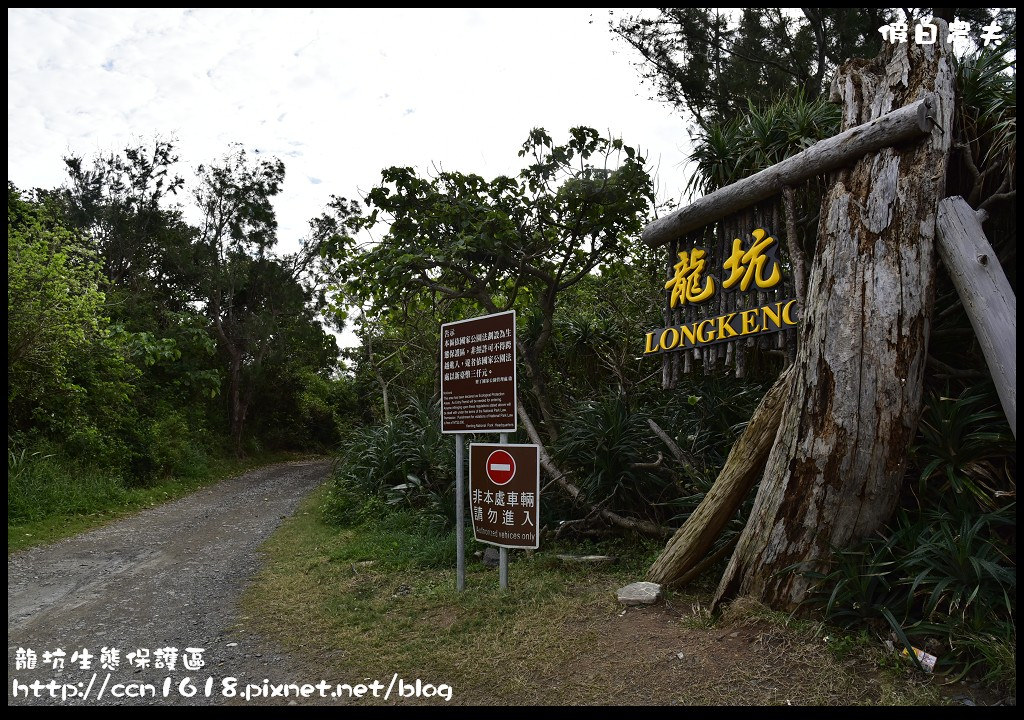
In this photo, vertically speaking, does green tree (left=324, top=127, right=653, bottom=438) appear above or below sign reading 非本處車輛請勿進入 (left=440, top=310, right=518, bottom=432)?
above

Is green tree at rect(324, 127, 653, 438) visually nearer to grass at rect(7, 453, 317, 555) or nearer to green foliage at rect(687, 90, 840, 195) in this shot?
green foliage at rect(687, 90, 840, 195)

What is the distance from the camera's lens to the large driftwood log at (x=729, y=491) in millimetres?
4605

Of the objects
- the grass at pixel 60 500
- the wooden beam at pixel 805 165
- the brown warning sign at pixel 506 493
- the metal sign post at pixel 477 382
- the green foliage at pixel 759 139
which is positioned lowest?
the grass at pixel 60 500

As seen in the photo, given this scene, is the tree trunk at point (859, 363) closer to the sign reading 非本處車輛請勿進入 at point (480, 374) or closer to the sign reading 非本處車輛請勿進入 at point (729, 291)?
the sign reading 非本處車輛請勿進入 at point (729, 291)

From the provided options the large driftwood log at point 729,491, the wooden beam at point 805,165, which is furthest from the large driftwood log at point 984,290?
the large driftwood log at point 729,491

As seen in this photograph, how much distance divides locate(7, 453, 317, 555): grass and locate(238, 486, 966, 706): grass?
3.74m

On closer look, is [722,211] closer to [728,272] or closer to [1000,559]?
[728,272]

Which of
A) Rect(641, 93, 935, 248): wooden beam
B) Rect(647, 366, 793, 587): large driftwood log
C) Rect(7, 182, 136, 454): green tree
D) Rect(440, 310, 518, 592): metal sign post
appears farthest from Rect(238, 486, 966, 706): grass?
Rect(7, 182, 136, 454): green tree

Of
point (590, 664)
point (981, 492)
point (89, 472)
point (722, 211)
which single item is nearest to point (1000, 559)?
point (981, 492)

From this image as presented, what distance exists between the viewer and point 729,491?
4.67 metres

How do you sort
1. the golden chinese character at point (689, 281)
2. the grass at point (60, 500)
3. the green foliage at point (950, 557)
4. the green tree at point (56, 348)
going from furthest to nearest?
the green tree at point (56, 348), the grass at point (60, 500), the golden chinese character at point (689, 281), the green foliage at point (950, 557)

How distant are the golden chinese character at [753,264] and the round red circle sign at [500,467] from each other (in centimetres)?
226

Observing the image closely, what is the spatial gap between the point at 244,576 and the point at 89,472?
5.73m

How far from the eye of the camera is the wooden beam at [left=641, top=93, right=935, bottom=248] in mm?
4027
